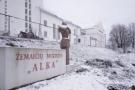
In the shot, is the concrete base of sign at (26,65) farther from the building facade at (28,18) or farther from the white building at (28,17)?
the white building at (28,17)

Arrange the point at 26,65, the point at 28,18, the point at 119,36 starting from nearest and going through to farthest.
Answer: the point at 26,65
the point at 28,18
the point at 119,36

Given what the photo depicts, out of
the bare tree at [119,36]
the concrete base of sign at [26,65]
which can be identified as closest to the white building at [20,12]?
the concrete base of sign at [26,65]

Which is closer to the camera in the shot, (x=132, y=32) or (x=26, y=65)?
(x=26, y=65)

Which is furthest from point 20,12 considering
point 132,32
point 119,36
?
point 132,32

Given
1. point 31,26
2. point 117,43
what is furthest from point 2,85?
Result: point 117,43

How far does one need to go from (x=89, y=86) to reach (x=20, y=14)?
47.9 ft

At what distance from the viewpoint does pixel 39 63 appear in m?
5.89

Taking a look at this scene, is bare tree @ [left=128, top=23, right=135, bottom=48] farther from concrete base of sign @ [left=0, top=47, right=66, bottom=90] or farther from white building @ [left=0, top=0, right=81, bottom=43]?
concrete base of sign @ [left=0, top=47, right=66, bottom=90]

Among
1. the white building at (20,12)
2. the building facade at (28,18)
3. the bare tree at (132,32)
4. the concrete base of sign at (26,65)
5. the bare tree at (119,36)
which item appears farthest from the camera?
the bare tree at (132,32)

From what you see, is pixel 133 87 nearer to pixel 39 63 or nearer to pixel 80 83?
pixel 80 83

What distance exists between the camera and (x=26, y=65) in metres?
5.23

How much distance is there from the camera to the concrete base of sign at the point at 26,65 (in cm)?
445

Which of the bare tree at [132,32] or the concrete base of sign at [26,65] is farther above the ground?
the bare tree at [132,32]

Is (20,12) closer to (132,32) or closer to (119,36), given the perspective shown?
(119,36)
